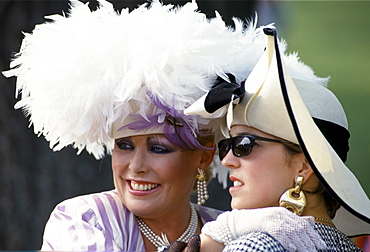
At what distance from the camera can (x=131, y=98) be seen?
3.01 meters

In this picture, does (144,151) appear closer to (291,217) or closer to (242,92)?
(242,92)

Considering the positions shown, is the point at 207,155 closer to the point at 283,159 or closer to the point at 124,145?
the point at 124,145

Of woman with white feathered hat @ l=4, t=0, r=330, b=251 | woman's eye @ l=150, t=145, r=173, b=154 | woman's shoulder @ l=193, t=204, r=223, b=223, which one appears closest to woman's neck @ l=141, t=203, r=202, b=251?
woman with white feathered hat @ l=4, t=0, r=330, b=251

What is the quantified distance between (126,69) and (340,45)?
136 inches

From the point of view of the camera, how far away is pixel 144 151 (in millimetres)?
3174

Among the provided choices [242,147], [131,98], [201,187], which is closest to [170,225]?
[201,187]

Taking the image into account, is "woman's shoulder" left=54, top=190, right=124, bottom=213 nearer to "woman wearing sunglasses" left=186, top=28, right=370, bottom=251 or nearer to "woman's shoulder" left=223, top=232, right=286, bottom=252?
"woman wearing sunglasses" left=186, top=28, right=370, bottom=251

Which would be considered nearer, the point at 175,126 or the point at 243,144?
the point at 243,144

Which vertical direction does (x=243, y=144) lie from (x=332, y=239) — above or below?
above

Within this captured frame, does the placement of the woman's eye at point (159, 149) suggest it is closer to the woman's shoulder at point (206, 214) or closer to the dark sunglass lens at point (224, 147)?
the dark sunglass lens at point (224, 147)

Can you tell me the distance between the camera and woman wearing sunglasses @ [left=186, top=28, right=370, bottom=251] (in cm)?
227

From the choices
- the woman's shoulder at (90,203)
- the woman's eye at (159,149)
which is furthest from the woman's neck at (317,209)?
the woman's shoulder at (90,203)

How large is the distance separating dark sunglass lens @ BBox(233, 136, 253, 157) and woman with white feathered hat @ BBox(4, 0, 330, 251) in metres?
0.51

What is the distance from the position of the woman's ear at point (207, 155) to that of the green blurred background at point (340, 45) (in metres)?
2.57
